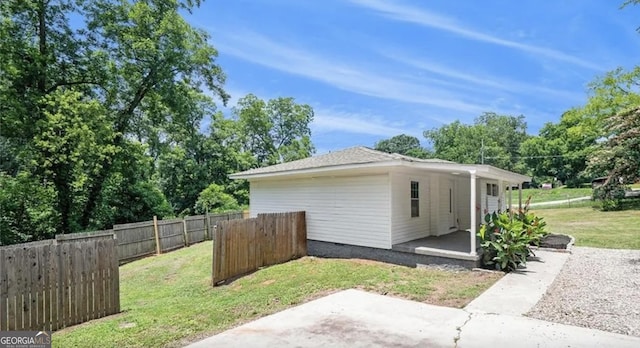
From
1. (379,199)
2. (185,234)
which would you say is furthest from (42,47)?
(379,199)

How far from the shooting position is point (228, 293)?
7.27m

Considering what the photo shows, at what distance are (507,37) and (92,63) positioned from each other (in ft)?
67.4

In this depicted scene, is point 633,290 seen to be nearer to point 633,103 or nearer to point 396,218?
point 396,218

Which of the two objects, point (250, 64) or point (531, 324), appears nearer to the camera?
point (531, 324)

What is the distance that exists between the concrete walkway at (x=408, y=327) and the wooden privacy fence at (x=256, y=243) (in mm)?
3002

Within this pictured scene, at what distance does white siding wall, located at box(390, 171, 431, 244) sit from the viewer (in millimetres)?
9352

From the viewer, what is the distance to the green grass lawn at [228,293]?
4.85m

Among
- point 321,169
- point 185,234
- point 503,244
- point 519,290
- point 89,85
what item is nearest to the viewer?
point 519,290

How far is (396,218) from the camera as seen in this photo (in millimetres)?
9422

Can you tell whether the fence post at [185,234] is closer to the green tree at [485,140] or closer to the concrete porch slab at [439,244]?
the concrete porch slab at [439,244]

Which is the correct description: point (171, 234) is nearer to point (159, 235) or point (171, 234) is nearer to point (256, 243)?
point (159, 235)

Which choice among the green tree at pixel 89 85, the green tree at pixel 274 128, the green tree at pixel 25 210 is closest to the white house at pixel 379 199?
the green tree at pixel 89 85

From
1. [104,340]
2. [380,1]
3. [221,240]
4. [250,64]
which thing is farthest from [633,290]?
[250,64]

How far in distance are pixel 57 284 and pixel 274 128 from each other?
101 feet
